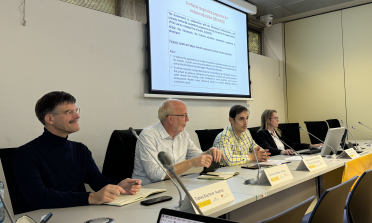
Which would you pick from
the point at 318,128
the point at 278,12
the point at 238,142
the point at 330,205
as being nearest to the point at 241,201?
the point at 330,205

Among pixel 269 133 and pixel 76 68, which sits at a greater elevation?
pixel 76 68

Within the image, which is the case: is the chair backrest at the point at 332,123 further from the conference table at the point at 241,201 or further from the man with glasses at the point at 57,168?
the man with glasses at the point at 57,168

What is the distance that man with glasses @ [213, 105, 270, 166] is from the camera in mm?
2531

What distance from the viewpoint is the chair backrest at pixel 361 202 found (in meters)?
1.51

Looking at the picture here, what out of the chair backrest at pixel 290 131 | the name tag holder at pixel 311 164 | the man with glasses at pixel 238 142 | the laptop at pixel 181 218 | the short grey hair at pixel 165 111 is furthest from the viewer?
the chair backrest at pixel 290 131

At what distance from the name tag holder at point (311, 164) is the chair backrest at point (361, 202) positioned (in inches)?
18.6

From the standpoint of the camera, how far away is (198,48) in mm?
3668

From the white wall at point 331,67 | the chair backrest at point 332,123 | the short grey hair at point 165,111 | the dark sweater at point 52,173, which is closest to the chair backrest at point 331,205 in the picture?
the dark sweater at point 52,173

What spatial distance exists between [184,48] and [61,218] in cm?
261

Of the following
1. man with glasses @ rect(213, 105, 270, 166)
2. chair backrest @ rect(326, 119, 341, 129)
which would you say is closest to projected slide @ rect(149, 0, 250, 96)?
man with glasses @ rect(213, 105, 270, 166)

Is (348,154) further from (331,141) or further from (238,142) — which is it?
(238,142)

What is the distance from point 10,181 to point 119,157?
2.56ft

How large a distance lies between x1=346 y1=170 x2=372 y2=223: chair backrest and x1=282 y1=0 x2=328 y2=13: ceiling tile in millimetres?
3899

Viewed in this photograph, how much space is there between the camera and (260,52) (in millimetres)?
5707
